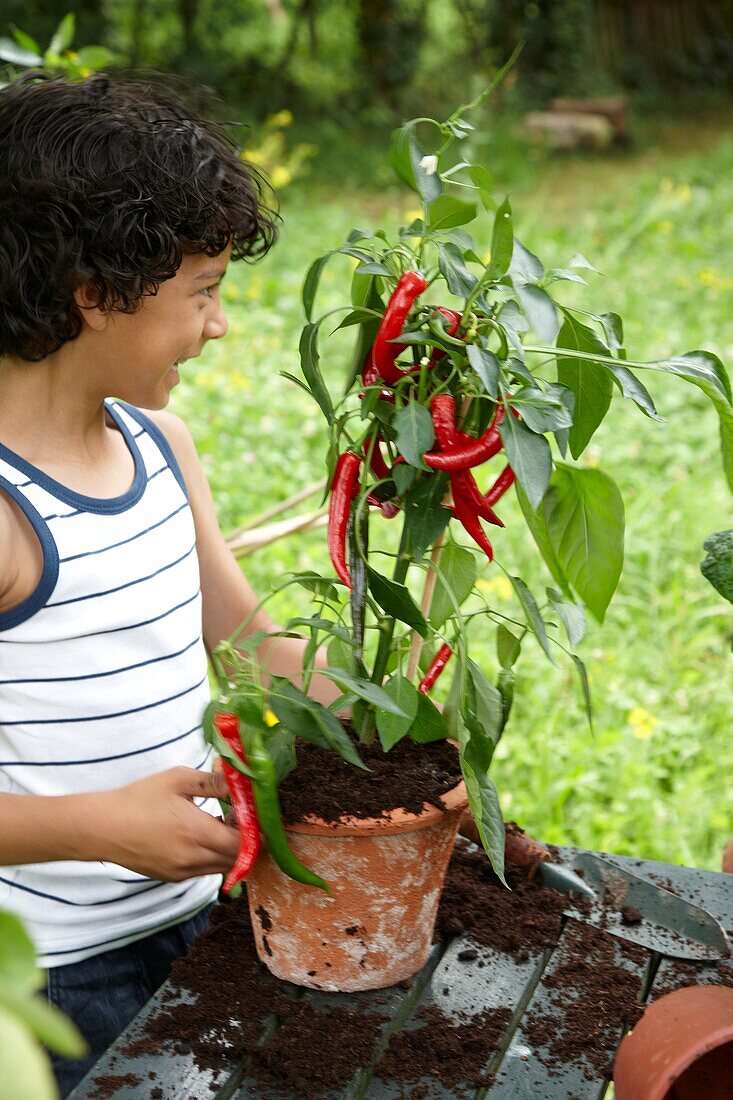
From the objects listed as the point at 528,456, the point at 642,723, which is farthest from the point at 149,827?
the point at 642,723

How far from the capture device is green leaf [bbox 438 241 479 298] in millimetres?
965

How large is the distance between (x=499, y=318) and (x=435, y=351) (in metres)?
0.06

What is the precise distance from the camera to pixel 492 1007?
104 centimetres

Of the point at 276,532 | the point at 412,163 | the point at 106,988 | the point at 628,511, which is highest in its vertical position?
the point at 412,163

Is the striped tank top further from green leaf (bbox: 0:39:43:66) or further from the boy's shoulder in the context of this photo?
green leaf (bbox: 0:39:43:66)

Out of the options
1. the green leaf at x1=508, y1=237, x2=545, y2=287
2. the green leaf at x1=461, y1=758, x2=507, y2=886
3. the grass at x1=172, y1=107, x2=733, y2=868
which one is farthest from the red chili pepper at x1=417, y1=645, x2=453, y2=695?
the grass at x1=172, y1=107, x2=733, y2=868

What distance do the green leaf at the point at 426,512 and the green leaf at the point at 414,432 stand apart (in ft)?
0.25

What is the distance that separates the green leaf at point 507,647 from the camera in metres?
1.08

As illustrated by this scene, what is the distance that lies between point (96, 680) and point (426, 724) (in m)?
0.38

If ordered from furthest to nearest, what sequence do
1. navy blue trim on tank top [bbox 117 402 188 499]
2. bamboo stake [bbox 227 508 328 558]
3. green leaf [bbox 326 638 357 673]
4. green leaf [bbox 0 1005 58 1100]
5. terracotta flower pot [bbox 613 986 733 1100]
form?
bamboo stake [bbox 227 508 328 558], navy blue trim on tank top [bbox 117 402 188 499], green leaf [bbox 326 638 357 673], terracotta flower pot [bbox 613 986 733 1100], green leaf [bbox 0 1005 58 1100]

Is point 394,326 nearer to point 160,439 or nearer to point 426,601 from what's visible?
point 426,601

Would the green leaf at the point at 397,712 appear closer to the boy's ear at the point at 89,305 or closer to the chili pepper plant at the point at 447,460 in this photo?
the chili pepper plant at the point at 447,460

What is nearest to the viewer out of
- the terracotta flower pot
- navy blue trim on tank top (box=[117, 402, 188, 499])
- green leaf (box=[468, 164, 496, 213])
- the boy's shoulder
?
the terracotta flower pot

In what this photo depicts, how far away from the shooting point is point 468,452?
3.20 feet
